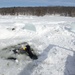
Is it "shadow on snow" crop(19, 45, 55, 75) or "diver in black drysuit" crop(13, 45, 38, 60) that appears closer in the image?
"shadow on snow" crop(19, 45, 55, 75)

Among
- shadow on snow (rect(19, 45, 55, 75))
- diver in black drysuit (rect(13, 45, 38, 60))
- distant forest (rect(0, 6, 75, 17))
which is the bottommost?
distant forest (rect(0, 6, 75, 17))

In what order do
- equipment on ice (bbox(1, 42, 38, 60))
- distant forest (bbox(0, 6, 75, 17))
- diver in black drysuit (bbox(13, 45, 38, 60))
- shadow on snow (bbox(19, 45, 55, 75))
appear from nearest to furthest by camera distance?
shadow on snow (bbox(19, 45, 55, 75)) → equipment on ice (bbox(1, 42, 38, 60)) → diver in black drysuit (bbox(13, 45, 38, 60)) → distant forest (bbox(0, 6, 75, 17))

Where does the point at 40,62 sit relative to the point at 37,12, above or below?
above

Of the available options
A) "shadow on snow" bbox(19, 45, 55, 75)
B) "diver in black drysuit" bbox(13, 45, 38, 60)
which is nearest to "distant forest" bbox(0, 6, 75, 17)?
"diver in black drysuit" bbox(13, 45, 38, 60)

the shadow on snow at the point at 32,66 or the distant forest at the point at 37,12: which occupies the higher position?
the shadow on snow at the point at 32,66

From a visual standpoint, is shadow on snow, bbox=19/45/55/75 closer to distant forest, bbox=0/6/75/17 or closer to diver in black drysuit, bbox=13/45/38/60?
diver in black drysuit, bbox=13/45/38/60

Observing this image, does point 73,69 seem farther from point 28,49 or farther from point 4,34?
point 4,34

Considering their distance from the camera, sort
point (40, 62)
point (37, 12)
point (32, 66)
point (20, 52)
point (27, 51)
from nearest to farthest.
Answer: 1. point (32, 66)
2. point (40, 62)
3. point (20, 52)
4. point (27, 51)
5. point (37, 12)

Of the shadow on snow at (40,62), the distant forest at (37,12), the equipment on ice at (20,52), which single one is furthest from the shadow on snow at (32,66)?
the distant forest at (37,12)

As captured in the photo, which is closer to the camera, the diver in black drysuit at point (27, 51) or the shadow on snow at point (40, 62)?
the shadow on snow at point (40, 62)

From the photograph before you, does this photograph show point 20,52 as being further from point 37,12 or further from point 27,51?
point 37,12

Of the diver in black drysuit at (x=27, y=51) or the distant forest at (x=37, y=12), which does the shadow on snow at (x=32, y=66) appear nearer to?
the diver in black drysuit at (x=27, y=51)

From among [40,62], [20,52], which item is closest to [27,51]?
[20,52]

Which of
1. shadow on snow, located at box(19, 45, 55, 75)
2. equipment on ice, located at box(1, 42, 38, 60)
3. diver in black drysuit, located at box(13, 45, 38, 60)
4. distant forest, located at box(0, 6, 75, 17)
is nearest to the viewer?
shadow on snow, located at box(19, 45, 55, 75)
